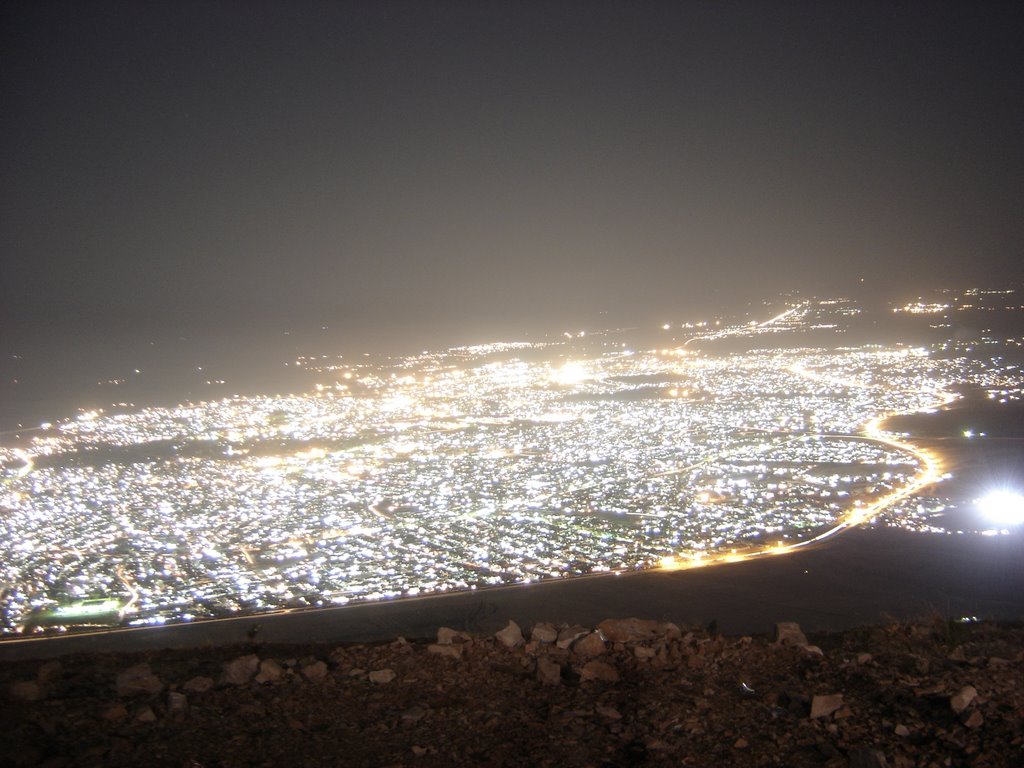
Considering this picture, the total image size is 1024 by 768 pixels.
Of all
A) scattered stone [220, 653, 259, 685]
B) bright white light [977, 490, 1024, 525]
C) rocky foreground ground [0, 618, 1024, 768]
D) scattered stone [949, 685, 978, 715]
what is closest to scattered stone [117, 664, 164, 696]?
rocky foreground ground [0, 618, 1024, 768]

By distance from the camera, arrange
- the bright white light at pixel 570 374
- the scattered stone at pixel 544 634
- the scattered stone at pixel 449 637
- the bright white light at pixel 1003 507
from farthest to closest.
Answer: the bright white light at pixel 570 374 < the bright white light at pixel 1003 507 < the scattered stone at pixel 449 637 < the scattered stone at pixel 544 634

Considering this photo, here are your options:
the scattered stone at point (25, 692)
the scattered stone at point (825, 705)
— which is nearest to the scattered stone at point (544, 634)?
the scattered stone at point (825, 705)

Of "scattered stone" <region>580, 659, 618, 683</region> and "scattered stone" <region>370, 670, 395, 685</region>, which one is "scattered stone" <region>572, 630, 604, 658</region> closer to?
"scattered stone" <region>580, 659, 618, 683</region>

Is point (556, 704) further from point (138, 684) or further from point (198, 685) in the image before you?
point (138, 684)

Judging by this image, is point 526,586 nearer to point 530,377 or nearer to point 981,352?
point 530,377

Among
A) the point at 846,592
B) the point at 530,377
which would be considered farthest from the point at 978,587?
the point at 530,377

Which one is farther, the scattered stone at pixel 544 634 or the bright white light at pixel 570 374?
the bright white light at pixel 570 374

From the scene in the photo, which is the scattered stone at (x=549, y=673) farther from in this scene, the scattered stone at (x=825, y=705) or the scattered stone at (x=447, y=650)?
the scattered stone at (x=825, y=705)
